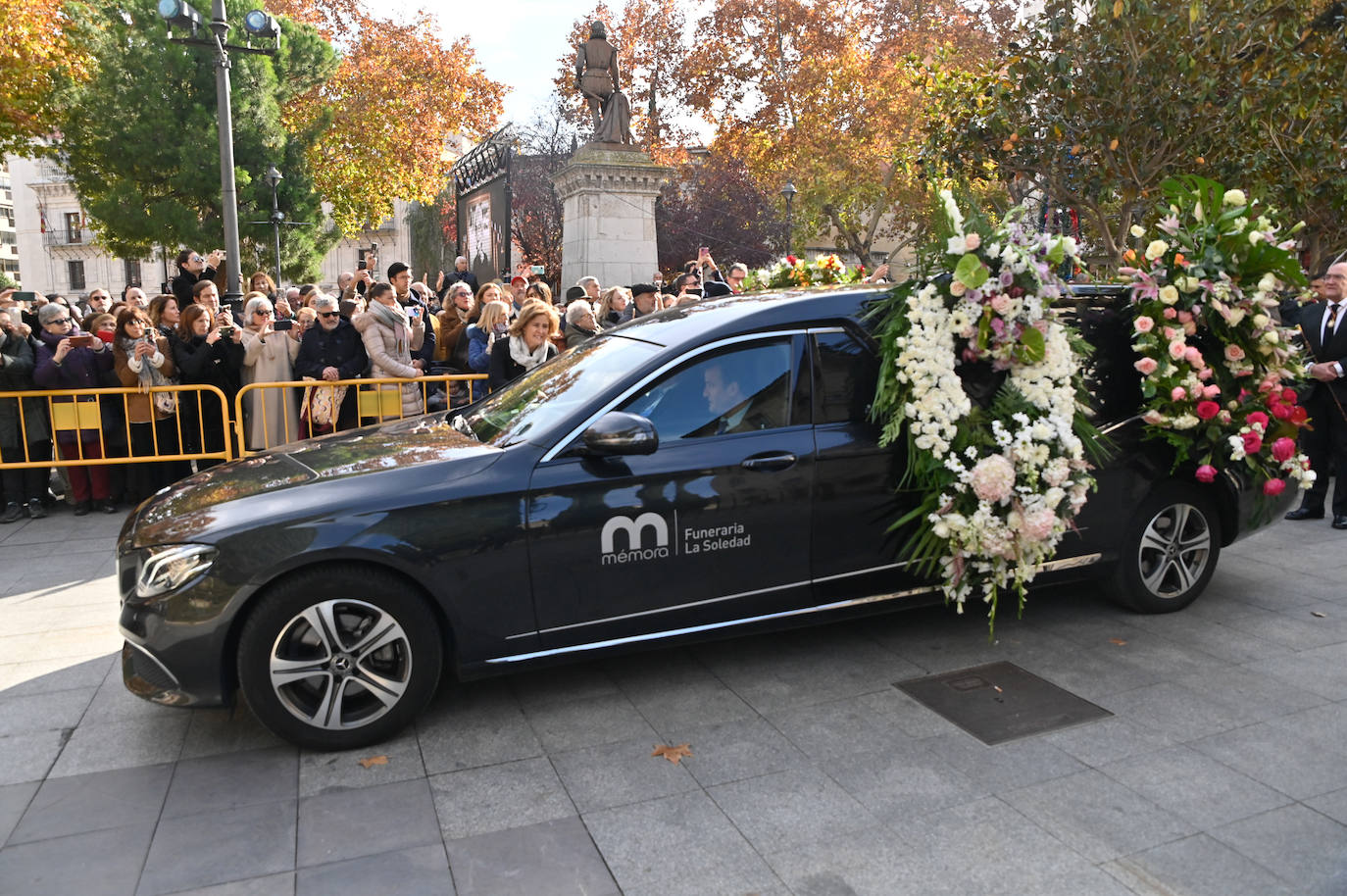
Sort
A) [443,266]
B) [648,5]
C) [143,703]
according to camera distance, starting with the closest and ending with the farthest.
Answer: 1. [143,703]
2. [648,5]
3. [443,266]

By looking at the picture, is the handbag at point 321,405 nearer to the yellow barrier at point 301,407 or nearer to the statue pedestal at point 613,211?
the yellow barrier at point 301,407

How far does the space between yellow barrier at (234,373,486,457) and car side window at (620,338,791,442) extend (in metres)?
4.68

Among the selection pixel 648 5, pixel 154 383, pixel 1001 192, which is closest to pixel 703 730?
pixel 154 383

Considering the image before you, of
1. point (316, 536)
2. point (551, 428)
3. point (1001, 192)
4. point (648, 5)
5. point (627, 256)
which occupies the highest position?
point (648, 5)

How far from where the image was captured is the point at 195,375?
28.1 ft

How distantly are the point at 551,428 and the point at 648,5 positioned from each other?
3983cm

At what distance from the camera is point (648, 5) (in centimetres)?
3997

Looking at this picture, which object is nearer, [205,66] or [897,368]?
[897,368]

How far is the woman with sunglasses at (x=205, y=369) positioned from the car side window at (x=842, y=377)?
19.3ft

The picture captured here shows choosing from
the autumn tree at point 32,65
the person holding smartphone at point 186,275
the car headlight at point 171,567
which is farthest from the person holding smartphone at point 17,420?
the autumn tree at point 32,65

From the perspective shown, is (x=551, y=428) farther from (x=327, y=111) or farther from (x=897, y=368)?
(x=327, y=111)

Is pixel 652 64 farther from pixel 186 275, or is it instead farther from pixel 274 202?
pixel 186 275

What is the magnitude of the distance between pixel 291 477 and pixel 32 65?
769 inches

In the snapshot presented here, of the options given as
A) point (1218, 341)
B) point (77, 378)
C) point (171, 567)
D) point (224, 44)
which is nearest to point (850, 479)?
point (1218, 341)
